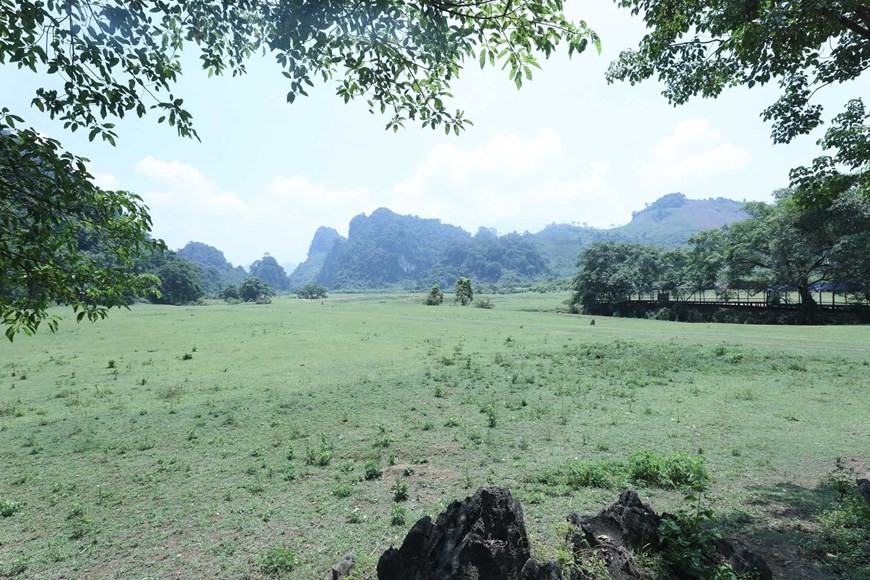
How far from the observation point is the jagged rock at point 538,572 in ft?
12.4

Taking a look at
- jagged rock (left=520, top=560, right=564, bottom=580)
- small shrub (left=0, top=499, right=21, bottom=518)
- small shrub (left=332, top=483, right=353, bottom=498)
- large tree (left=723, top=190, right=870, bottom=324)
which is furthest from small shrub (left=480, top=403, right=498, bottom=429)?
large tree (left=723, top=190, right=870, bottom=324)

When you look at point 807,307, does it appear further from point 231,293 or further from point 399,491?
point 231,293

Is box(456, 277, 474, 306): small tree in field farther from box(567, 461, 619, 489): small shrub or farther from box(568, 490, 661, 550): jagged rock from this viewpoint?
box(568, 490, 661, 550): jagged rock

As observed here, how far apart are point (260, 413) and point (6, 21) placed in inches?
466

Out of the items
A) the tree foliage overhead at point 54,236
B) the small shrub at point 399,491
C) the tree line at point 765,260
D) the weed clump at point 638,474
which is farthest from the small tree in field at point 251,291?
the tree foliage overhead at point 54,236

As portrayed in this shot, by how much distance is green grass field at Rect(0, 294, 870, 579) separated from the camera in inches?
264

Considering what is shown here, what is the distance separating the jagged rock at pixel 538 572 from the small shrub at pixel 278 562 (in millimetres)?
3513

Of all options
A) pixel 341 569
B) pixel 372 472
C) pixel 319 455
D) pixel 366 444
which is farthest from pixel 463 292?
pixel 341 569

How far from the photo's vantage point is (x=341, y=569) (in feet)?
17.6

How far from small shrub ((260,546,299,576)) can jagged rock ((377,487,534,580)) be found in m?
2.06

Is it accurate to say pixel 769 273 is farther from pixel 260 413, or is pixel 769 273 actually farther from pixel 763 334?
pixel 260 413

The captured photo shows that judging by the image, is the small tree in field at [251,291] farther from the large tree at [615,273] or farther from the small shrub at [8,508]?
the small shrub at [8,508]

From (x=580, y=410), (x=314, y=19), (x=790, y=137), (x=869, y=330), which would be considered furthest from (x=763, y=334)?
(x=314, y=19)

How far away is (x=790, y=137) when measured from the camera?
25.0 feet
